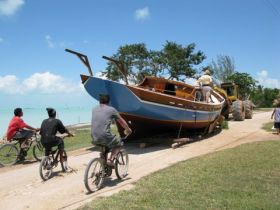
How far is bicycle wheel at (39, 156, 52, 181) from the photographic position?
27.8 ft

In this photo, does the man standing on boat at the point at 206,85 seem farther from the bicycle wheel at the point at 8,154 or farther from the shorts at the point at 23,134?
the bicycle wheel at the point at 8,154

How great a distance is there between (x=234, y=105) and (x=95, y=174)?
15.3 m

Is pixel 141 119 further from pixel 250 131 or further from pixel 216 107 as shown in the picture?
pixel 250 131

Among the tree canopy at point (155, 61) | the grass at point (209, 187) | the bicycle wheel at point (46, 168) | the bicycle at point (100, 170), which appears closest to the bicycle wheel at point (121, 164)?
the bicycle at point (100, 170)

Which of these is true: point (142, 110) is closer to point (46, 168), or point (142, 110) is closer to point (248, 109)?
point (46, 168)

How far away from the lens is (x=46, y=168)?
8586 millimetres

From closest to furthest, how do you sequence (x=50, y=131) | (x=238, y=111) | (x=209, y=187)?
(x=209, y=187)
(x=50, y=131)
(x=238, y=111)

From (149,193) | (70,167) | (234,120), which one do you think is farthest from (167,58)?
(149,193)

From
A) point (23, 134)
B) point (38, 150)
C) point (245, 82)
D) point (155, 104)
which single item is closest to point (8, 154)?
point (23, 134)

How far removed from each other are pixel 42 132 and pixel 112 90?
11.4 ft

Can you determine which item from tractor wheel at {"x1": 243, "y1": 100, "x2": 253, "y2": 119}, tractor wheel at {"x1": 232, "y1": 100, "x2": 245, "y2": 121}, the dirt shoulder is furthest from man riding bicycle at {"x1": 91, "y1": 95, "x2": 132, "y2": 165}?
tractor wheel at {"x1": 243, "y1": 100, "x2": 253, "y2": 119}

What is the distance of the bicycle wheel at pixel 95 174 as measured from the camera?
721 centimetres

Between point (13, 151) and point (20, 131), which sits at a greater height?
point (20, 131)

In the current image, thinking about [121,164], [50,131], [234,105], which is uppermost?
[234,105]
